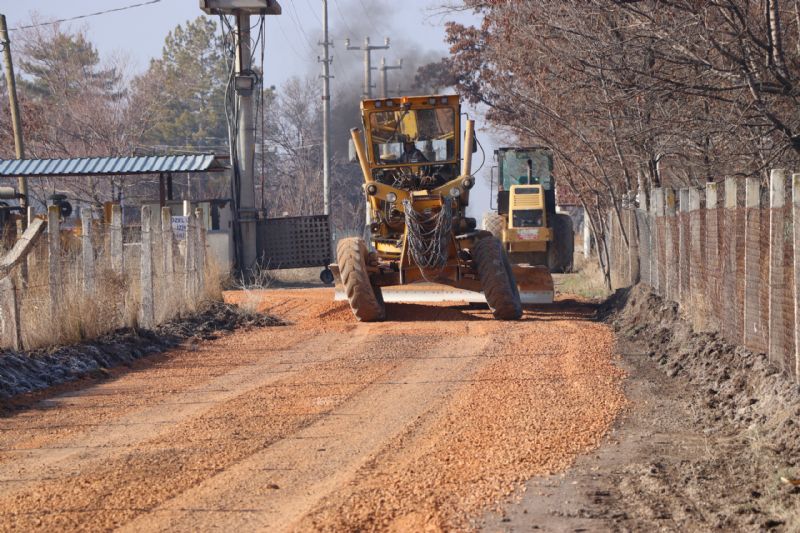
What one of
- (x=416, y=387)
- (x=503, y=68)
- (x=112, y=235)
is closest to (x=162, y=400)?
(x=416, y=387)

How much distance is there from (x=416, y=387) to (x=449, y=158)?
8.58m

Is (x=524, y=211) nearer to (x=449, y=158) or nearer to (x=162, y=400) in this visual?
(x=449, y=158)

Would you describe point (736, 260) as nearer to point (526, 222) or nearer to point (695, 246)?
point (695, 246)

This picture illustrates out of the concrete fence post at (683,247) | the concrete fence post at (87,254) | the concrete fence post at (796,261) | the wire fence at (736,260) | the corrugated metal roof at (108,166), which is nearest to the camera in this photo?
the concrete fence post at (796,261)

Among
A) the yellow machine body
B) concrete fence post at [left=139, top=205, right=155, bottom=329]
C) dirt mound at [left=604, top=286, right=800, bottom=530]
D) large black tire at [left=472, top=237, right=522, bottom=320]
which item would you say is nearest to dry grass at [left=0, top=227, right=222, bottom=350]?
concrete fence post at [left=139, top=205, right=155, bottom=329]

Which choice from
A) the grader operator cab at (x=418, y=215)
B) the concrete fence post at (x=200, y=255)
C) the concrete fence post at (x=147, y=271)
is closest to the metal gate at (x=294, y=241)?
the concrete fence post at (x=200, y=255)

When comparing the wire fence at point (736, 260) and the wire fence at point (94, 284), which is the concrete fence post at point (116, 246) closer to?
the wire fence at point (94, 284)

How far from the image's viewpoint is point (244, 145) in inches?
1299

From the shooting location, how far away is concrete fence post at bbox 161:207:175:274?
60.8 ft

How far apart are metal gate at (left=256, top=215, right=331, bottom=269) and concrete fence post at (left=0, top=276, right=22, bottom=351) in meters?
20.0

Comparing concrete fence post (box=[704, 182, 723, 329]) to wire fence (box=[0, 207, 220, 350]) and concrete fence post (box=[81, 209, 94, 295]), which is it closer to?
wire fence (box=[0, 207, 220, 350])

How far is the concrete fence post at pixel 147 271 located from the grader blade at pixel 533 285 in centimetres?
721

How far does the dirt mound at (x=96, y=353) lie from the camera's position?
38.9 feet

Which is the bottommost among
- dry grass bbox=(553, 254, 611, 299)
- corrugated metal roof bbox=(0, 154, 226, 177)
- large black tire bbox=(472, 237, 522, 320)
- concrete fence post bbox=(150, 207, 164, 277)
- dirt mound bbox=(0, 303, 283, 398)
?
dry grass bbox=(553, 254, 611, 299)
